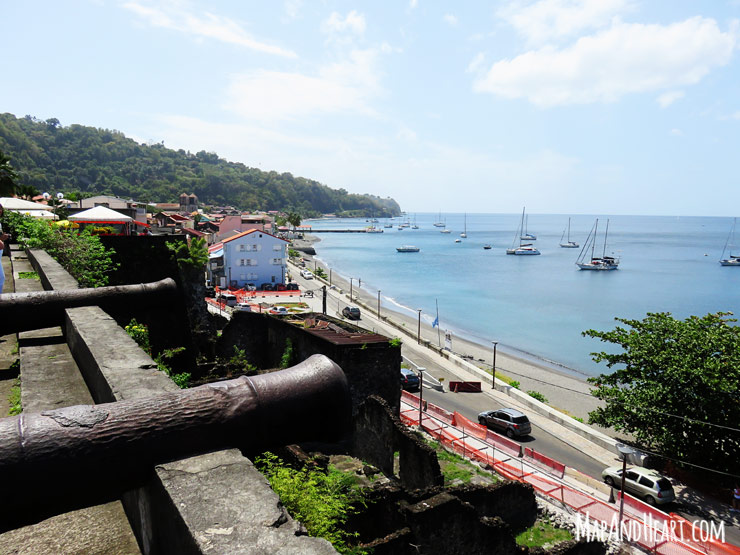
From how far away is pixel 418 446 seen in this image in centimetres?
1458

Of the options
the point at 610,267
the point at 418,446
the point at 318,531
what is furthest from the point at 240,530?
the point at 610,267

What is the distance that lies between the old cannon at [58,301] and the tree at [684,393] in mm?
20127

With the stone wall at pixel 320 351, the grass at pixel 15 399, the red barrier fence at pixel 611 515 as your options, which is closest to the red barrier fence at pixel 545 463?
the red barrier fence at pixel 611 515

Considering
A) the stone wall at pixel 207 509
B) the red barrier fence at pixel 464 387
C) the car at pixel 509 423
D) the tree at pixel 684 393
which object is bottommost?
the red barrier fence at pixel 464 387

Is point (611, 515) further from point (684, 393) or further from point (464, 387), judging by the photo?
point (464, 387)

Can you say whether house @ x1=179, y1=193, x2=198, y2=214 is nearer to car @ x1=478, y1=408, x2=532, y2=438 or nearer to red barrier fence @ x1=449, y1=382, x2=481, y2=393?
red barrier fence @ x1=449, y1=382, x2=481, y2=393

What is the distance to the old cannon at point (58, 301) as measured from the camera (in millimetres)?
5737

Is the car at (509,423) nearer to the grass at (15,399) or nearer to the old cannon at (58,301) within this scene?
the old cannon at (58,301)

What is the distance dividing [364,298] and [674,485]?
2047 inches

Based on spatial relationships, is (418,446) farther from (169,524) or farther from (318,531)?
(169,524)

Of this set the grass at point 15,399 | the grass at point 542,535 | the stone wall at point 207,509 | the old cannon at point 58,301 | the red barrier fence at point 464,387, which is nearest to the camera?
the stone wall at point 207,509

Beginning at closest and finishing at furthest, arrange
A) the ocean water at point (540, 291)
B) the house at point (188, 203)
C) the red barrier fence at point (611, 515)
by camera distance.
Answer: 1. the red barrier fence at point (611, 515)
2. the ocean water at point (540, 291)
3. the house at point (188, 203)

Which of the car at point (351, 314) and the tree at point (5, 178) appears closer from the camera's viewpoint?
the tree at point (5, 178)

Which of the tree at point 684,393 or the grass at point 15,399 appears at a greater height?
the grass at point 15,399
